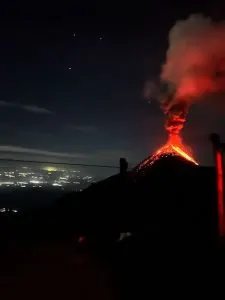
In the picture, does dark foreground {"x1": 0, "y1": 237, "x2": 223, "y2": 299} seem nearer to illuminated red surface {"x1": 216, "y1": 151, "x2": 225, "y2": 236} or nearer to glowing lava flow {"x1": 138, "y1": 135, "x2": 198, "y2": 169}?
illuminated red surface {"x1": 216, "y1": 151, "x2": 225, "y2": 236}

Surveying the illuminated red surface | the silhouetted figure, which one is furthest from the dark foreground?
the silhouetted figure

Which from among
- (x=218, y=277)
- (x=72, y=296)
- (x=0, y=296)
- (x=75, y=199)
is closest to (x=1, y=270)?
(x=0, y=296)

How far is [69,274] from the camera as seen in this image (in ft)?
41.0

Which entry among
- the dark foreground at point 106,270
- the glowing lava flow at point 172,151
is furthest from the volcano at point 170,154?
the dark foreground at point 106,270

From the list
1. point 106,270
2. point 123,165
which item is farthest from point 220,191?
point 123,165

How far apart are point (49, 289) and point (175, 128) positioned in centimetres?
1669

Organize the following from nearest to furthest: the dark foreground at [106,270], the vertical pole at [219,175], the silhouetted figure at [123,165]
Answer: the dark foreground at [106,270] < the vertical pole at [219,175] < the silhouetted figure at [123,165]

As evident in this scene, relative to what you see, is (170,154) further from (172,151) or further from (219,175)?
(219,175)

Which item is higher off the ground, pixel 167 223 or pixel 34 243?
pixel 167 223

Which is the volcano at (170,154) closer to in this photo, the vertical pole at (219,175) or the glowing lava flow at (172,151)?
the glowing lava flow at (172,151)

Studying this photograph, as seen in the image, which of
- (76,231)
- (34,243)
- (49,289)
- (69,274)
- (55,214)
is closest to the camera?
(49,289)

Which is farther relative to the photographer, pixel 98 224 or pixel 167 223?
pixel 98 224

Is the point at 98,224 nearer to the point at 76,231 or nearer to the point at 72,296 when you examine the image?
the point at 76,231

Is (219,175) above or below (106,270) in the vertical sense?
above
